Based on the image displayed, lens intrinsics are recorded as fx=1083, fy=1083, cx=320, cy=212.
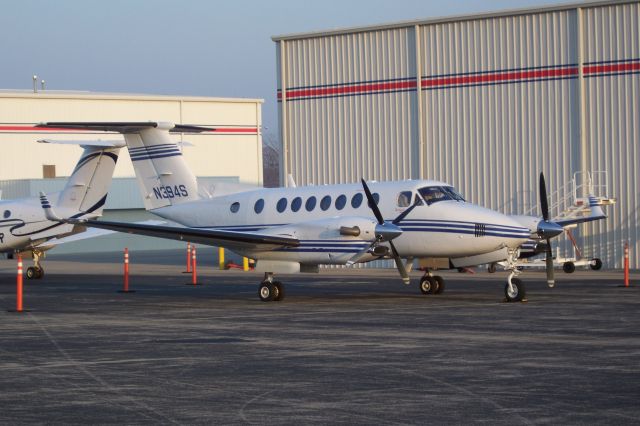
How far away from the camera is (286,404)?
1144 cm

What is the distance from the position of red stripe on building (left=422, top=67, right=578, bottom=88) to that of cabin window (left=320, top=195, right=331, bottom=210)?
15.4 m

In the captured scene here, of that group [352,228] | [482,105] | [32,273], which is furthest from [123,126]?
[482,105]

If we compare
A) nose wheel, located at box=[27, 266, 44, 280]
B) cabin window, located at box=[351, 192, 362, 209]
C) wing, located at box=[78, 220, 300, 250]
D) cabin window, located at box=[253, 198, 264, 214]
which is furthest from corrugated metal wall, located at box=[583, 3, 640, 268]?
nose wheel, located at box=[27, 266, 44, 280]

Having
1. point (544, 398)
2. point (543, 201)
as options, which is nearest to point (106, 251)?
point (543, 201)

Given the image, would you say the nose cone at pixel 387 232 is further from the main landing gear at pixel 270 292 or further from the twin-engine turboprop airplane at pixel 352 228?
the main landing gear at pixel 270 292

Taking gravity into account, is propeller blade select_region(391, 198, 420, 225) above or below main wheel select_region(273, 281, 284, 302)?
above

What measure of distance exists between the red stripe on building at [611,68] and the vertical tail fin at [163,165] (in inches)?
635

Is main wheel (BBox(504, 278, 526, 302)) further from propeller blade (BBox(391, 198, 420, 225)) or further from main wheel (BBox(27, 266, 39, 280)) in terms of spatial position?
main wheel (BBox(27, 266, 39, 280))

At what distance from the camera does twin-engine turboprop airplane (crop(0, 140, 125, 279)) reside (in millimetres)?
35938

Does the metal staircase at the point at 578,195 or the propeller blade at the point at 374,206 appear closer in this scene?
the propeller blade at the point at 374,206

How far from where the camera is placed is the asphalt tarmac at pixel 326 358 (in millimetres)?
11031

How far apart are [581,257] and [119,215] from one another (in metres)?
34.7

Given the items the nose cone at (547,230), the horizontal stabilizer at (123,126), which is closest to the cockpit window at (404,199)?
the nose cone at (547,230)

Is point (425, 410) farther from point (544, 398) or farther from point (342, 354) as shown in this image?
point (342, 354)
